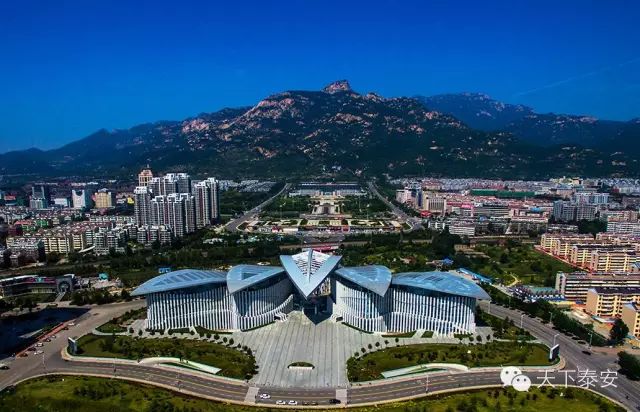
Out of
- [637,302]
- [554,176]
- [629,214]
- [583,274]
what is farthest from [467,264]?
[554,176]

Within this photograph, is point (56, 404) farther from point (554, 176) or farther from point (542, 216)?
point (554, 176)

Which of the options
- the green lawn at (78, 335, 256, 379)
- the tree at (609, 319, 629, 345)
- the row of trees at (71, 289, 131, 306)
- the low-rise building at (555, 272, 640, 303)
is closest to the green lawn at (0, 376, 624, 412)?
the green lawn at (78, 335, 256, 379)

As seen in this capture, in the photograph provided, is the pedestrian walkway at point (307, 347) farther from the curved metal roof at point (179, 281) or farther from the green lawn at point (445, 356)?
the curved metal roof at point (179, 281)

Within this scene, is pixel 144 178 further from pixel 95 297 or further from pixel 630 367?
pixel 630 367

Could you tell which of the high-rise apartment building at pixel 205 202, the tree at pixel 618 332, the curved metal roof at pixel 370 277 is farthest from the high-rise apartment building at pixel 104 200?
the tree at pixel 618 332

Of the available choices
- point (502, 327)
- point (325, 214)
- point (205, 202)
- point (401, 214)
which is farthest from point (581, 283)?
point (205, 202)
